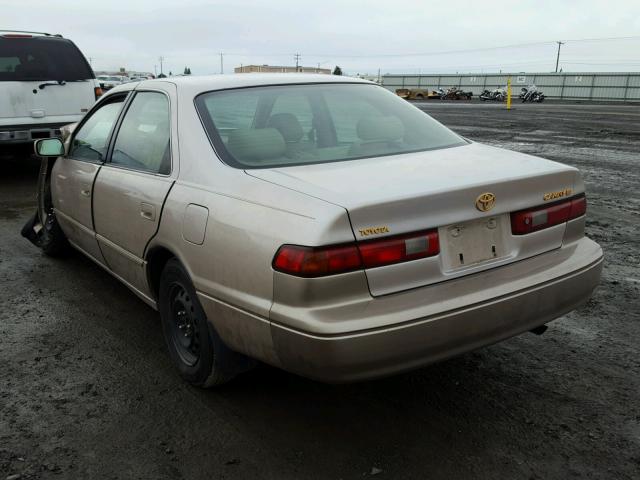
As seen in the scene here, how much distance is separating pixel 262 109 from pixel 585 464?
235cm

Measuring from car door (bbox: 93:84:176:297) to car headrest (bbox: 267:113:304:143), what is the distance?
0.56 meters

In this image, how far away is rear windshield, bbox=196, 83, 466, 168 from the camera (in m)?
3.05

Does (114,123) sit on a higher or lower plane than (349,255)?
higher

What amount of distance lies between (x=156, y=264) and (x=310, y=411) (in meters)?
1.17

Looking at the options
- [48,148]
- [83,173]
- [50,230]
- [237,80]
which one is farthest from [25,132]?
[237,80]

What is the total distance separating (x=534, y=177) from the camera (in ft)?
9.12

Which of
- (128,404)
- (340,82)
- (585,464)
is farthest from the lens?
(340,82)

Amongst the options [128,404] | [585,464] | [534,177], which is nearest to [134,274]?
[128,404]

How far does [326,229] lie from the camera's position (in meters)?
2.31

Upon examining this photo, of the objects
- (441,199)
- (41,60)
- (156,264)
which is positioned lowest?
(156,264)

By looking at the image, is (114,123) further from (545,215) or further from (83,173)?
(545,215)

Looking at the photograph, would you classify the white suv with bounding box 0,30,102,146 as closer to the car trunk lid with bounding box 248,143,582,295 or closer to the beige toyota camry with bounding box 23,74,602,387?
the beige toyota camry with bounding box 23,74,602,387

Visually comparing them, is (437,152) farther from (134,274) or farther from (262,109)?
(134,274)

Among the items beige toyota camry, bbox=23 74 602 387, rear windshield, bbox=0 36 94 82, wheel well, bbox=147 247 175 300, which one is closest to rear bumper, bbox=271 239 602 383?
beige toyota camry, bbox=23 74 602 387
